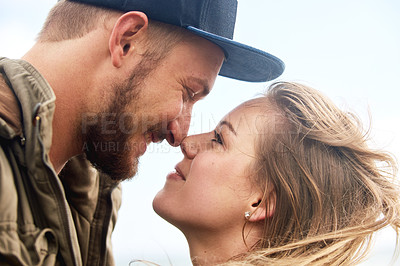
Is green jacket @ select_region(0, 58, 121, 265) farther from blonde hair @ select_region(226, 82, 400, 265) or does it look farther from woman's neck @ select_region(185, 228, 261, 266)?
blonde hair @ select_region(226, 82, 400, 265)

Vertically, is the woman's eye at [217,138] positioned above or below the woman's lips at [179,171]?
above

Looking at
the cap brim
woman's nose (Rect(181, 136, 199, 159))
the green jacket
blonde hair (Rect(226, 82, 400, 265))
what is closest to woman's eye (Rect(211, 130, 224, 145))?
woman's nose (Rect(181, 136, 199, 159))

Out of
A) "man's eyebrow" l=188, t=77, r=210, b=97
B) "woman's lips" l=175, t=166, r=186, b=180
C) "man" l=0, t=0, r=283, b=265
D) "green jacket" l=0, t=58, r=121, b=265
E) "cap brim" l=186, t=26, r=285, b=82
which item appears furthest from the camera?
"man's eyebrow" l=188, t=77, r=210, b=97

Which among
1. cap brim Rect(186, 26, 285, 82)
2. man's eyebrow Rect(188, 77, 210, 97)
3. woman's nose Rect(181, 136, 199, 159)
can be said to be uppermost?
cap brim Rect(186, 26, 285, 82)

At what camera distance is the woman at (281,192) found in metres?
2.18

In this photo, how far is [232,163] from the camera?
221cm

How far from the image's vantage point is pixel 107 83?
7.71ft

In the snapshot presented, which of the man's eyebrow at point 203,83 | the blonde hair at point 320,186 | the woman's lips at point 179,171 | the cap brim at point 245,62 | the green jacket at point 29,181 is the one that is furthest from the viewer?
the man's eyebrow at point 203,83

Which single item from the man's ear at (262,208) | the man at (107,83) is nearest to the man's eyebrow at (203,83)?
the man at (107,83)

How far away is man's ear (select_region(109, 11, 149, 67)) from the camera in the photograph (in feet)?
7.26

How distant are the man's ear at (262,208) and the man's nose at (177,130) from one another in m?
0.60

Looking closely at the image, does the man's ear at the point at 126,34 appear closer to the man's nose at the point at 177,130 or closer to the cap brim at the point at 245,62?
the cap brim at the point at 245,62

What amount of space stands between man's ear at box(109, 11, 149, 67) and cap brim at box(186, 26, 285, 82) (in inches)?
10.7

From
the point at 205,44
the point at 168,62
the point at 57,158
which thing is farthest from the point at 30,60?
the point at 205,44
